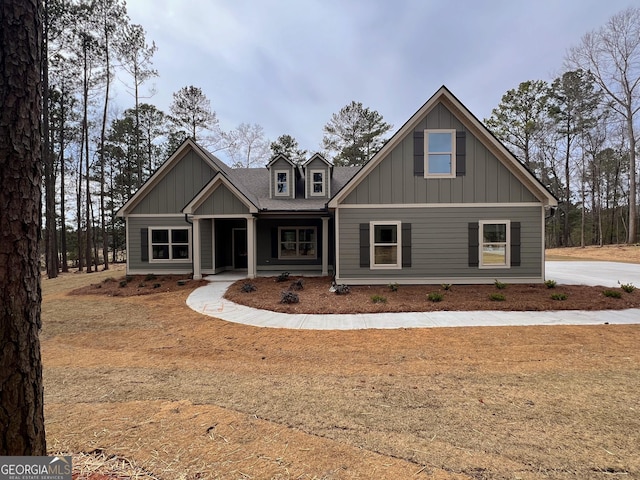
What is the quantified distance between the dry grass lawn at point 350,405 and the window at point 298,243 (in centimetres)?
855

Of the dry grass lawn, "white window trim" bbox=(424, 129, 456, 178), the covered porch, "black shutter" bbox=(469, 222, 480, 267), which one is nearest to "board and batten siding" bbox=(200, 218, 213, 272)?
the covered porch

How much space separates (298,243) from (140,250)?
7124 millimetres

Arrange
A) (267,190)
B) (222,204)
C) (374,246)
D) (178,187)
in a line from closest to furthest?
(374,246) < (222,204) < (178,187) < (267,190)

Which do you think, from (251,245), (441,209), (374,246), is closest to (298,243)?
(251,245)

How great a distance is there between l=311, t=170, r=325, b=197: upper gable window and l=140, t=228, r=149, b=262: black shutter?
7.75 metres

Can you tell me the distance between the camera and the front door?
14.8m

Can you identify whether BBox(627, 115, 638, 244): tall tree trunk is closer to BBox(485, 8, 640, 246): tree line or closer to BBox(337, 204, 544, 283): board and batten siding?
BBox(485, 8, 640, 246): tree line

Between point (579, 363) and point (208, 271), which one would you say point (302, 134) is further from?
point (579, 363)

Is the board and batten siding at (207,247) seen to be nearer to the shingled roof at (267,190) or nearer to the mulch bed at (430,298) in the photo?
the shingled roof at (267,190)

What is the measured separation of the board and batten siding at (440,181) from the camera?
10258mm

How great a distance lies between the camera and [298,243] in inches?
565

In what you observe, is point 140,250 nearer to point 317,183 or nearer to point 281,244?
point 281,244

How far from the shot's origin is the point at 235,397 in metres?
3.31

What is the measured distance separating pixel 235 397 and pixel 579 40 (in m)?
35.9
